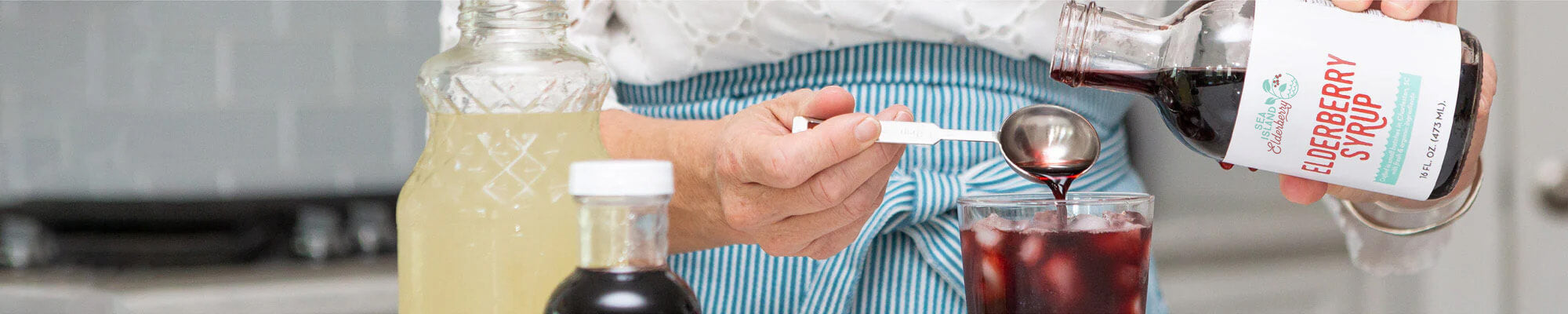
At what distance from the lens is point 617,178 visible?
0.44 meters

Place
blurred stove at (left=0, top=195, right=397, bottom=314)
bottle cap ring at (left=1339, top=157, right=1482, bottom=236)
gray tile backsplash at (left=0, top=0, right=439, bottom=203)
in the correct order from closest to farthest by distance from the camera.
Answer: bottle cap ring at (left=1339, top=157, right=1482, bottom=236) → blurred stove at (left=0, top=195, right=397, bottom=314) → gray tile backsplash at (left=0, top=0, right=439, bottom=203)

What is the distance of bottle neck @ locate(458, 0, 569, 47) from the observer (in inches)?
24.5

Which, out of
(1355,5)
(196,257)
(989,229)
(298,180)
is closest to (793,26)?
(989,229)

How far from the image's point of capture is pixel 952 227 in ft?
3.28

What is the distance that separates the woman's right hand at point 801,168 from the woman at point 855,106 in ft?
0.10

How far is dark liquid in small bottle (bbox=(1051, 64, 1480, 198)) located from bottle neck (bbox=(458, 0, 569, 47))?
1.16 ft

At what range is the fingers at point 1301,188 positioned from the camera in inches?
29.7

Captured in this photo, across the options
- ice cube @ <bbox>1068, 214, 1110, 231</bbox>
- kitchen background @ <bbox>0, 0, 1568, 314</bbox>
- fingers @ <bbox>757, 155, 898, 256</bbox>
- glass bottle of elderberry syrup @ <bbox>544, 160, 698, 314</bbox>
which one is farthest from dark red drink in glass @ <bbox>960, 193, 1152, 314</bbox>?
kitchen background @ <bbox>0, 0, 1568, 314</bbox>

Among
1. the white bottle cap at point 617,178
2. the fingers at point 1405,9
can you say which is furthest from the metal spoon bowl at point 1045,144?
the white bottle cap at point 617,178

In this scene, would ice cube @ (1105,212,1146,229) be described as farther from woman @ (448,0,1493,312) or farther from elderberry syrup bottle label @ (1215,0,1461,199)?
woman @ (448,0,1493,312)

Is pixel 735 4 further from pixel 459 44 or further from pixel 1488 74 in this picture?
pixel 1488 74

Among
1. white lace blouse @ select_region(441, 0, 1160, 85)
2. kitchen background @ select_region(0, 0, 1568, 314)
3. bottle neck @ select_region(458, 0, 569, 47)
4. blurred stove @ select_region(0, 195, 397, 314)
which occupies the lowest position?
blurred stove @ select_region(0, 195, 397, 314)

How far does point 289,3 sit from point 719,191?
1.67m

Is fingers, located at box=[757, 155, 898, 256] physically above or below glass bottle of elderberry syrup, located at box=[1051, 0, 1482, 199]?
below
